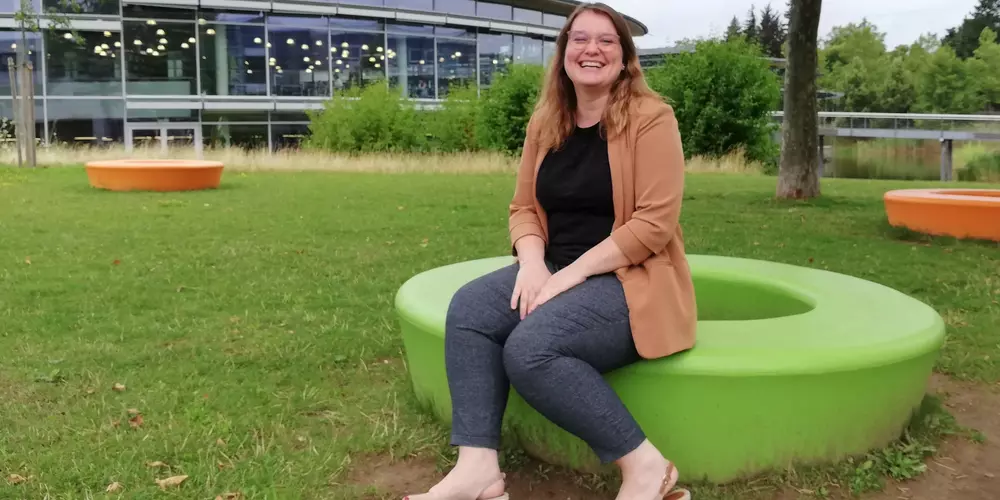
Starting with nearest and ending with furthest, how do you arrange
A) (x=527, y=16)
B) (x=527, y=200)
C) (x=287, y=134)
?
(x=527, y=200)
(x=287, y=134)
(x=527, y=16)

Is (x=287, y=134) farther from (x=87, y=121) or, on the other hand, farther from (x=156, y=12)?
(x=87, y=121)

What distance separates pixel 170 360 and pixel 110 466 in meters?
1.41

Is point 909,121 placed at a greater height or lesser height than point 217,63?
lesser

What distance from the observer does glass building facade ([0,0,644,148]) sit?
29109 mm

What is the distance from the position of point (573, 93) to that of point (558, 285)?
770 millimetres

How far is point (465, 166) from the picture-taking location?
798 inches

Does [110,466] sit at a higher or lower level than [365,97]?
lower

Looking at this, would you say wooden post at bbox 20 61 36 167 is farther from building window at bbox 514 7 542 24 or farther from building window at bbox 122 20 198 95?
building window at bbox 514 7 542 24

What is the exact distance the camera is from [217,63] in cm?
3073

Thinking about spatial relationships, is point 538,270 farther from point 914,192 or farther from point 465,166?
point 465,166

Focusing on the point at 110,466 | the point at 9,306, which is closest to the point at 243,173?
the point at 9,306

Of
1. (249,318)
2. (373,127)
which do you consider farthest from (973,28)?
(249,318)

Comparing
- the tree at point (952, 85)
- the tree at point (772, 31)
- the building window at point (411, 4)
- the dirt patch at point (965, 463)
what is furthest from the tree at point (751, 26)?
the dirt patch at point (965, 463)

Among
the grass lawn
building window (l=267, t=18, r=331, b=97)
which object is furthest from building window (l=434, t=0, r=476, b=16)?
the grass lawn
